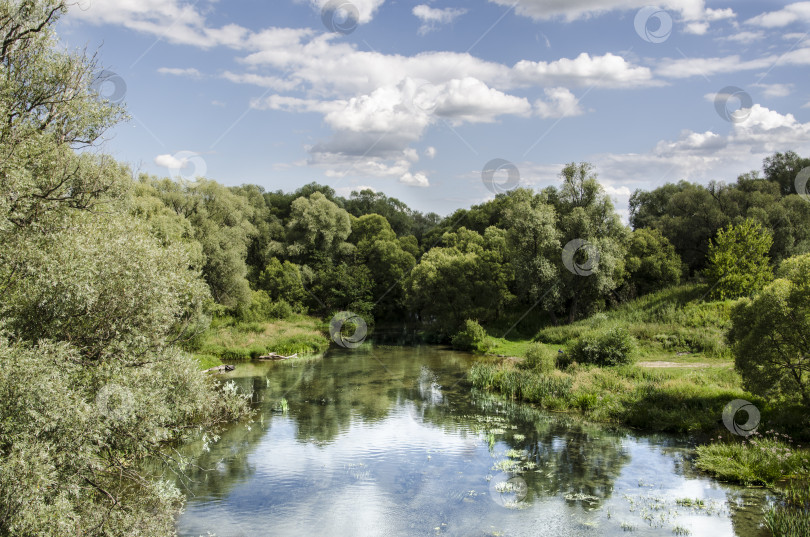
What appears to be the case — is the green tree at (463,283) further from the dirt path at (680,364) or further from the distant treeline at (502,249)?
the dirt path at (680,364)

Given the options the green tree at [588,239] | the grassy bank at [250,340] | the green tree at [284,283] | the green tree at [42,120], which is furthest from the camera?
the green tree at [284,283]

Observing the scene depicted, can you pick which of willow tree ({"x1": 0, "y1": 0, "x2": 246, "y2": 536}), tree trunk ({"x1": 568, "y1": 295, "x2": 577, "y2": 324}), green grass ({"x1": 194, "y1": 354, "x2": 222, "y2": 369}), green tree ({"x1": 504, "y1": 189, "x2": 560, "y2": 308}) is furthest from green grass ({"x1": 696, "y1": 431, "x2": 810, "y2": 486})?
green grass ({"x1": 194, "y1": 354, "x2": 222, "y2": 369})

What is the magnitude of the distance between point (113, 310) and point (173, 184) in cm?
4005

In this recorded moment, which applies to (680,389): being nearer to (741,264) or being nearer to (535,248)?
(741,264)

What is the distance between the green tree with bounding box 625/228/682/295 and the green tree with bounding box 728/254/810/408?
27205 millimetres

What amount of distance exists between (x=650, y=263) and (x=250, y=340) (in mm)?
34986

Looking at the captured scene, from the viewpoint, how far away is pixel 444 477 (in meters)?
18.0

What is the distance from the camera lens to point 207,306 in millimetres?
38188

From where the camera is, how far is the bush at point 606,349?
98.1 ft

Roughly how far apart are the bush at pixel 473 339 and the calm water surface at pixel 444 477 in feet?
50.3

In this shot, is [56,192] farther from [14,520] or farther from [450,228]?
[450,228]

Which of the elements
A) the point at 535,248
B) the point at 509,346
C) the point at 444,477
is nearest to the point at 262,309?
the point at 509,346

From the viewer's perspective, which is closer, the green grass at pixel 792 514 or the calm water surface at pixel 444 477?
the green grass at pixel 792 514

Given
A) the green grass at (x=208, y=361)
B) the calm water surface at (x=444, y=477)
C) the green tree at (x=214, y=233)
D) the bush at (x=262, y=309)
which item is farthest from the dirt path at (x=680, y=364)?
the green tree at (x=214, y=233)
